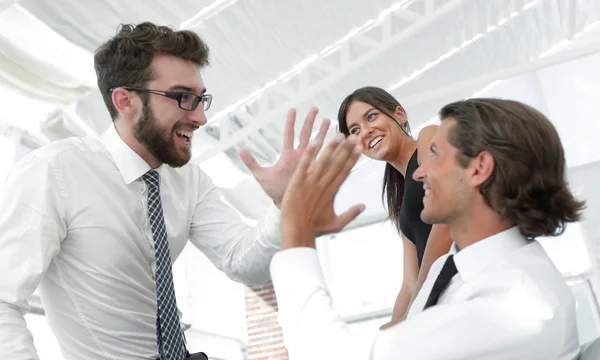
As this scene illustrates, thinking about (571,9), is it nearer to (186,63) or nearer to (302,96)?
(302,96)

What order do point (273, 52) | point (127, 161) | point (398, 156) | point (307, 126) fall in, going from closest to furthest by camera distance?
point (307, 126)
point (127, 161)
point (398, 156)
point (273, 52)

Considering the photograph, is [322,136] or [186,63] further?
[186,63]

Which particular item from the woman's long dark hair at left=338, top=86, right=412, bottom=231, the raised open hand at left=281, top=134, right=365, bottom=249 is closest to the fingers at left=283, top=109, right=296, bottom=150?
the raised open hand at left=281, top=134, right=365, bottom=249

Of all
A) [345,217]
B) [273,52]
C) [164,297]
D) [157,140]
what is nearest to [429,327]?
[345,217]

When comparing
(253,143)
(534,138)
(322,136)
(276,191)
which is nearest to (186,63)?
(276,191)

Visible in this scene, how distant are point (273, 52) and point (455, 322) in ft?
15.3

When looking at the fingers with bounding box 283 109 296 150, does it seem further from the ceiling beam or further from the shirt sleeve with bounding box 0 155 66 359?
the ceiling beam

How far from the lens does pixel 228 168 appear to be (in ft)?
23.7

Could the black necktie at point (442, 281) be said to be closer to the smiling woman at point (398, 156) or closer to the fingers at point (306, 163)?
the fingers at point (306, 163)

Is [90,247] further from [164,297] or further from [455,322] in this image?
[455,322]

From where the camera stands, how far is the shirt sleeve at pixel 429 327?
110 cm

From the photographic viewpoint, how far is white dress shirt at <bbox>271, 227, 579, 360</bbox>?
111cm

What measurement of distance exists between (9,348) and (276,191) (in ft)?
2.16

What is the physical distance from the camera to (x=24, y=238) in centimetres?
Result: 155
